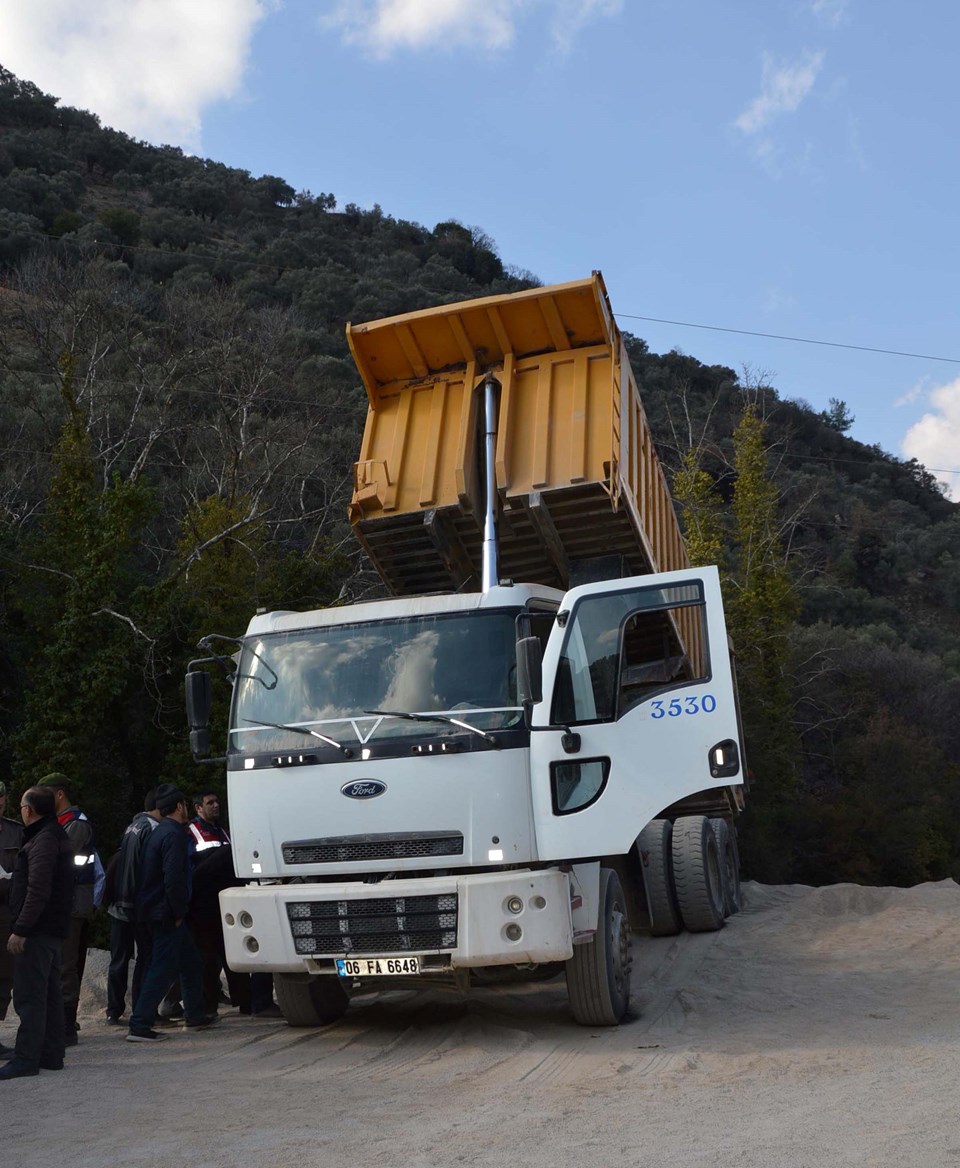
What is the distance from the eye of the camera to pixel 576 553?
931 centimetres

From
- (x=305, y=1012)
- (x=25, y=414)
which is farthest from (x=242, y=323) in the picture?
(x=305, y=1012)

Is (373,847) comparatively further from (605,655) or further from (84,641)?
(84,641)

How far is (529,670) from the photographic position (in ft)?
22.2

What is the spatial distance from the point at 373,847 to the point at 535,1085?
161cm

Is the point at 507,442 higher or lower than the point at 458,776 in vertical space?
higher

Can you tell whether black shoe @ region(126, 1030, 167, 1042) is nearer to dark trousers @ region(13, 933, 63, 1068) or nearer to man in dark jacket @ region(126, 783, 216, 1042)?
man in dark jacket @ region(126, 783, 216, 1042)

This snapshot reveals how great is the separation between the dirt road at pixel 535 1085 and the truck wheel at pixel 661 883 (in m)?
3.00

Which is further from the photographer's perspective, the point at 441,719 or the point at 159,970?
the point at 159,970

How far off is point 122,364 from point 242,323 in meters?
7.67

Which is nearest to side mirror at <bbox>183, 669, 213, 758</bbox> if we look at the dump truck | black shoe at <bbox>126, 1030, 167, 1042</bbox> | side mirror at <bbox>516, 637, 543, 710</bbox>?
the dump truck

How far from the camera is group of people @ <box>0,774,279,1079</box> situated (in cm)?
643

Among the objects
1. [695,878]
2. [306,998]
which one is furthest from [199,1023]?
[695,878]

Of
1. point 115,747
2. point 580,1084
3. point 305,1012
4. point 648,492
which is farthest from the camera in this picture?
point 115,747

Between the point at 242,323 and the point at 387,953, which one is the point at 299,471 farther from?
the point at 387,953
